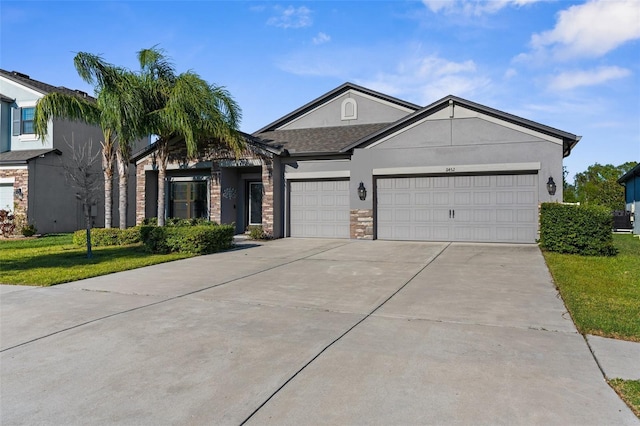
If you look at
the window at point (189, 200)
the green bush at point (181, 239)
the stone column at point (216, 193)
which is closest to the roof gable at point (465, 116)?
the stone column at point (216, 193)

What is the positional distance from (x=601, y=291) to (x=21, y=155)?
75.5ft

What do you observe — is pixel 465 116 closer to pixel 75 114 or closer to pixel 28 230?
pixel 75 114

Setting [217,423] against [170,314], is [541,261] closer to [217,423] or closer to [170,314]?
[170,314]

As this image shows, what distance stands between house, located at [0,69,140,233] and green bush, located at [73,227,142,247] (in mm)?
6645

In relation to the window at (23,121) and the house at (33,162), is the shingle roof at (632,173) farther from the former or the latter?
the window at (23,121)

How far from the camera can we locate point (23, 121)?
2055 centimetres

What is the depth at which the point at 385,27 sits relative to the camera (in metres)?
12.9

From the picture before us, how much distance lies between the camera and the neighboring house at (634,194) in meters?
20.8

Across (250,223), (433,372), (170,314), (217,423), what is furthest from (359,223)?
(217,423)

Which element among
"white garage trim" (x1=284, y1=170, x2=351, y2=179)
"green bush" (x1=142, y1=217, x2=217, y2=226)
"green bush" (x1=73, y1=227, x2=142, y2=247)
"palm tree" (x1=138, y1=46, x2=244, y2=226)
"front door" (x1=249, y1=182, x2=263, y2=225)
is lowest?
"green bush" (x1=73, y1=227, x2=142, y2=247)

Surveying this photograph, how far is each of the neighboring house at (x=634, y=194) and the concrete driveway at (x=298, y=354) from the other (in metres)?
17.7

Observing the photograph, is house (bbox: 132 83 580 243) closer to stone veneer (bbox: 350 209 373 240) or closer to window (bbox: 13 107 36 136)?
stone veneer (bbox: 350 209 373 240)

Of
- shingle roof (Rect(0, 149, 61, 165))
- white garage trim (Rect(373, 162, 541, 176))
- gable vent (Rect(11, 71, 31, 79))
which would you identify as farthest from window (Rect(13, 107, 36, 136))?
white garage trim (Rect(373, 162, 541, 176))

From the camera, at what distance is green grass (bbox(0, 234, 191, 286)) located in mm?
8297
